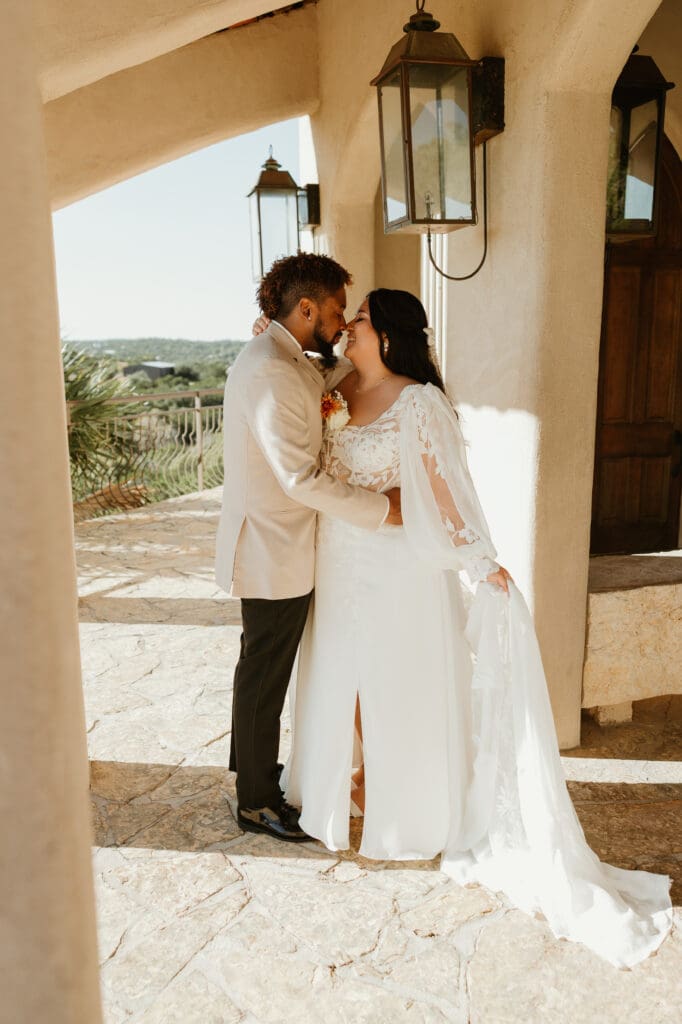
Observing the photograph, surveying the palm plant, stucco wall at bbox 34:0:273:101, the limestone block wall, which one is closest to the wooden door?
the limestone block wall

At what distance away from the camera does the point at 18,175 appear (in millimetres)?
729

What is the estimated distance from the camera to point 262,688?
3129mm

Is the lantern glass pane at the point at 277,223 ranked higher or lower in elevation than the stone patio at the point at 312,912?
higher

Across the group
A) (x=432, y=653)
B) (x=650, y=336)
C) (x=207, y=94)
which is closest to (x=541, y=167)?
(x=432, y=653)

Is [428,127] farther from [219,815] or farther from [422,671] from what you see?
[219,815]

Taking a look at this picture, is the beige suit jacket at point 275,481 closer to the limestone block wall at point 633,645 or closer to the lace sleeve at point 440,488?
the lace sleeve at point 440,488

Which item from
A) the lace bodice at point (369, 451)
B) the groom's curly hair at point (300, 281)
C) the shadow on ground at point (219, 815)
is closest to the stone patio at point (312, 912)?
the shadow on ground at point (219, 815)

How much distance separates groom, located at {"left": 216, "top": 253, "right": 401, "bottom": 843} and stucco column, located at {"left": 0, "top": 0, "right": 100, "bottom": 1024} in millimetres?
2056

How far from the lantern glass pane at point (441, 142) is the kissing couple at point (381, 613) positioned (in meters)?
0.50

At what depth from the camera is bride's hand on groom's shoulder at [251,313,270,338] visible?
3.16m

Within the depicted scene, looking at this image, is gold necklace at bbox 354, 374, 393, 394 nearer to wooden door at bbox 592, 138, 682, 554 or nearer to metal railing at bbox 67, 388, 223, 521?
wooden door at bbox 592, 138, 682, 554

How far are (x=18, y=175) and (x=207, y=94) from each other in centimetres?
567

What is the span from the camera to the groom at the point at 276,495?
112 inches

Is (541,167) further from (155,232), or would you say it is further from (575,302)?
(155,232)
